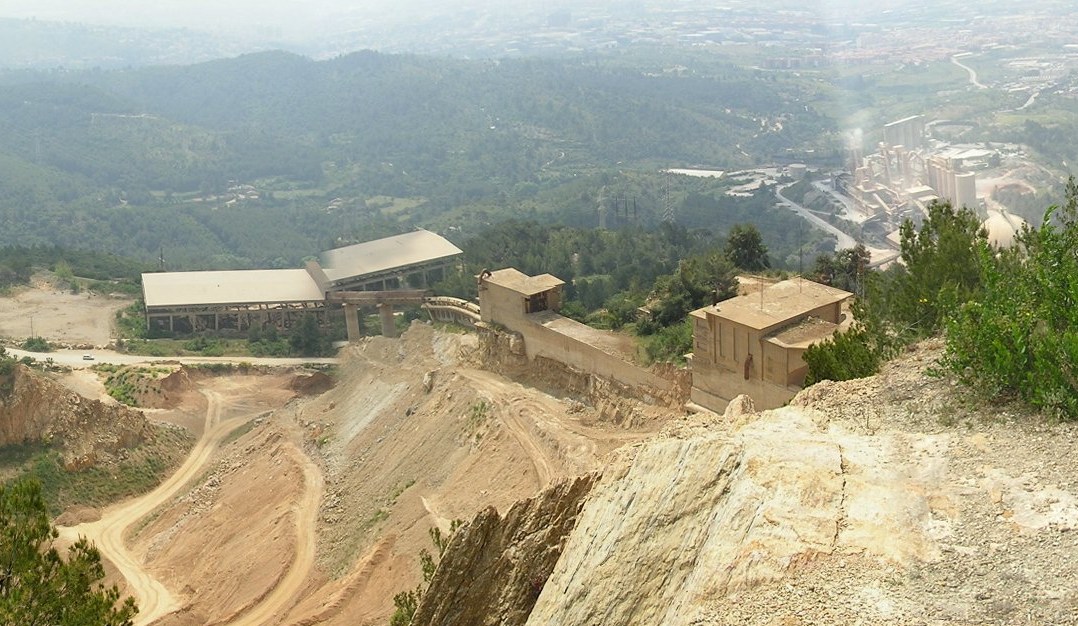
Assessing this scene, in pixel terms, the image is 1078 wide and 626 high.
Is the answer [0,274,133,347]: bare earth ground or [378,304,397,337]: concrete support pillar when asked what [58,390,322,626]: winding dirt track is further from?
[0,274,133,347]: bare earth ground

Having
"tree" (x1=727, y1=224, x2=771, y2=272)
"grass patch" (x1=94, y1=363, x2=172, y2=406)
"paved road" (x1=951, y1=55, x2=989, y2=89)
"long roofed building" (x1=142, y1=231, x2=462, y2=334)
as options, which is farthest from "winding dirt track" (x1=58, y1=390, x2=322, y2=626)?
"paved road" (x1=951, y1=55, x2=989, y2=89)

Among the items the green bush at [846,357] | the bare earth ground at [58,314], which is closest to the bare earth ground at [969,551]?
the green bush at [846,357]

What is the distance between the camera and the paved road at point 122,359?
163ft

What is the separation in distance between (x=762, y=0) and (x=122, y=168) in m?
105

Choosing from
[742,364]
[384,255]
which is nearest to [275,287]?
[384,255]

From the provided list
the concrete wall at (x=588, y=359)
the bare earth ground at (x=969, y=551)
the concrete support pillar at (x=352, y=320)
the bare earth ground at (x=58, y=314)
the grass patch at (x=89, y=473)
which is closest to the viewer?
the bare earth ground at (x=969, y=551)

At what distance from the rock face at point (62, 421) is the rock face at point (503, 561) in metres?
27.3

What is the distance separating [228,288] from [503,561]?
52009 mm

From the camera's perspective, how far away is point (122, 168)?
457 ft

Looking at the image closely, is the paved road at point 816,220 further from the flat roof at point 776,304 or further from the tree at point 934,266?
the tree at point 934,266

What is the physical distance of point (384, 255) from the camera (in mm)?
65250

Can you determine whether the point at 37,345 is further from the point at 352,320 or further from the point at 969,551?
the point at 969,551

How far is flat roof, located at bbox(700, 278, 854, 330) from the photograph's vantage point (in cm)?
2689

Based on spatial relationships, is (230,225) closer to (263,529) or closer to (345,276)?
(345,276)
